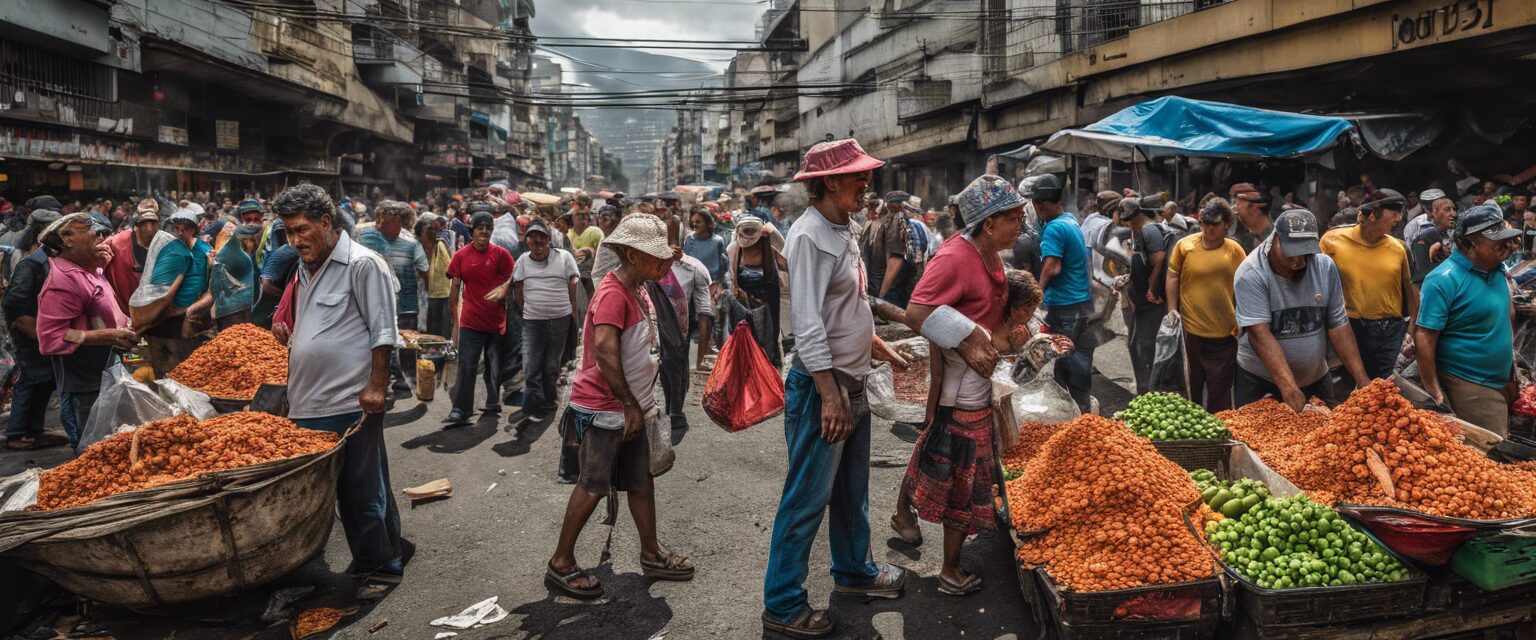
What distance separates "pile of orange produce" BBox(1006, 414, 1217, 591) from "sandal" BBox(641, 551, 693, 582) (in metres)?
1.74

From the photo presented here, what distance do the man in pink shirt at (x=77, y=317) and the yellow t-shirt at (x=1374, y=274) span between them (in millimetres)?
8299

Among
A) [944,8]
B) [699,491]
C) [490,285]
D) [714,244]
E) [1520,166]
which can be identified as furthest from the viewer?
[944,8]

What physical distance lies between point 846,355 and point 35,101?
20.3 meters

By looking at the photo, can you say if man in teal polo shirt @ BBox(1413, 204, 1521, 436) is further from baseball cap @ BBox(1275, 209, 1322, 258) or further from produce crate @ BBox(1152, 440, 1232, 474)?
produce crate @ BBox(1152, 440, 1232, 474)

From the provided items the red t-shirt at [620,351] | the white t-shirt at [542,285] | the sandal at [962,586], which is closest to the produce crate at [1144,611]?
the sandal at [962,586]

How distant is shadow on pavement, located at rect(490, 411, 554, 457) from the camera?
25.0 feet

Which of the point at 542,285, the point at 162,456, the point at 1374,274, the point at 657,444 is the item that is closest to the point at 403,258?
the point at 542,285

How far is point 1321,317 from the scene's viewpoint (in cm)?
522

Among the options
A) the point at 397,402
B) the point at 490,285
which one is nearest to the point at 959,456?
the point at 490,285

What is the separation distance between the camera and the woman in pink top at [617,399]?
4441 millimetres

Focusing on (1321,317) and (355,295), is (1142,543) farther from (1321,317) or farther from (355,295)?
(355,295)

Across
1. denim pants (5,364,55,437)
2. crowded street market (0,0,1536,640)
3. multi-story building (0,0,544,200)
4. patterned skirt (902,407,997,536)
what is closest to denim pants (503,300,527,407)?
crowded street market (0,0,1536,640)

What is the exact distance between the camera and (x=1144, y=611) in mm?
3533

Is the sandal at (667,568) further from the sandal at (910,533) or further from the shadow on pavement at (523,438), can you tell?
the shadow on pavement at (523,438)
